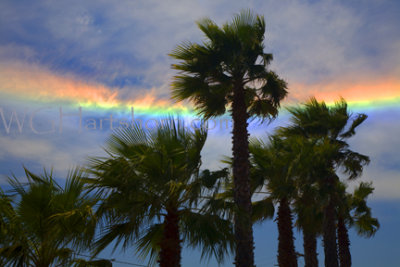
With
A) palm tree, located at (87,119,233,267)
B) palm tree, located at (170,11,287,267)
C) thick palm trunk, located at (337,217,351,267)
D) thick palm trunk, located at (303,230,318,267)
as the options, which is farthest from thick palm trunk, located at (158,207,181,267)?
thick palm trunk, located at (337,217,351,267)

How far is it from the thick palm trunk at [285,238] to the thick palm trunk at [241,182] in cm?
383

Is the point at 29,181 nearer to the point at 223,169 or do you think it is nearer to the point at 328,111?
the point at 223,169

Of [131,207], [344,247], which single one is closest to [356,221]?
[344,247]

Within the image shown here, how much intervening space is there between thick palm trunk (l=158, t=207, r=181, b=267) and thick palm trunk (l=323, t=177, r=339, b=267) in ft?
35.4

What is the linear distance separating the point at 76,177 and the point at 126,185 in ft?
4.24

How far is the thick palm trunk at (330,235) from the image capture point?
21094 millimetres

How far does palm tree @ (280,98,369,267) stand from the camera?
21.4 m

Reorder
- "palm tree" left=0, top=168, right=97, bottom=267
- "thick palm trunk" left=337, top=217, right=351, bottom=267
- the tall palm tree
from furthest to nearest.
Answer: "thick palm trunk" left=337, top=217, right=351, bottom=267 → the tall palm tree → "palm tree" left=0, top=168, right=97, bottom=267

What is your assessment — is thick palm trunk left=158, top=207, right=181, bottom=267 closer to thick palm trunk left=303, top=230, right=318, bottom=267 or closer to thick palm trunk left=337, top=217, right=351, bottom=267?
thick palm trunk left=303, top=230, right=318, bottom=267

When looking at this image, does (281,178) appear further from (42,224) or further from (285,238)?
(42,224)

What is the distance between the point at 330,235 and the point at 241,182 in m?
7.66

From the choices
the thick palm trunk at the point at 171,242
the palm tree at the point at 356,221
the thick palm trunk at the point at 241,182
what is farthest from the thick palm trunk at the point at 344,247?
the thick palm trunk at the point at 171,242

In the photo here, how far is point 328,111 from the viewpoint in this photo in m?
23.3

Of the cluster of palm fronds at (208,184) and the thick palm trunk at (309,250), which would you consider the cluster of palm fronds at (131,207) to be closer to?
the cluster of palm fronds at (208,184)
